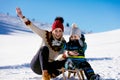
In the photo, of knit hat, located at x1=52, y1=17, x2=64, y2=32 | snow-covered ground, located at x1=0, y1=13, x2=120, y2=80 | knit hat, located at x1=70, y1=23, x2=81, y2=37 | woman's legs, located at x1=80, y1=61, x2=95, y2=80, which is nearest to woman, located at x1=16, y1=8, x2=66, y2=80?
knit hat, located at x1=52, y1=17, x2=64, y2=32

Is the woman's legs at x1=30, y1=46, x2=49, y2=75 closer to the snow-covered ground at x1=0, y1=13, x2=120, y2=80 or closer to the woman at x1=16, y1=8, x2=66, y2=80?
the woman at x1=16, y1=8, x2=66, y2=80

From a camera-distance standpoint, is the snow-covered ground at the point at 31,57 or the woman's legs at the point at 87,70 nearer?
the woman's legs at the point at 87,70

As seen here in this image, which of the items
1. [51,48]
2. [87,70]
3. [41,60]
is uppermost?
[51,48]

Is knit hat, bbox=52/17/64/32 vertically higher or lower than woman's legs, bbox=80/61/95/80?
higher

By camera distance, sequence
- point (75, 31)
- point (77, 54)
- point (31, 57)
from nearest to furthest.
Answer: point (77, 54) → point (75, 31) → point (31, 57)

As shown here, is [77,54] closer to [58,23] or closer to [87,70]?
[87,70]

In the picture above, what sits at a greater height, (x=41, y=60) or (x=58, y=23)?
(x=58, y=23)

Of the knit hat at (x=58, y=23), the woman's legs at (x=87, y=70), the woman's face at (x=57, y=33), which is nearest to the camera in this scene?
the woman's legs at (x=87, y=70)

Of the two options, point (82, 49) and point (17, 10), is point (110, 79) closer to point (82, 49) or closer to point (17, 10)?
point (82, 49)

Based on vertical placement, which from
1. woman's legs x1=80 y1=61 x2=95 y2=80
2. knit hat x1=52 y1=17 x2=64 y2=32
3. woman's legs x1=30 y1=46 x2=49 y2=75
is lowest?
woman's legs x1=80 y1=61 x2=95 y2=80

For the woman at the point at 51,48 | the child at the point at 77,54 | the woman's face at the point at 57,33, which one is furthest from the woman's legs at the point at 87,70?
the woman's face at the point at 57,33

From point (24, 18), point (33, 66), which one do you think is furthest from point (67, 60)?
point (24, 18)

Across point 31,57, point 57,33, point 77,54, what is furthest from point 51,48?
point 31,57

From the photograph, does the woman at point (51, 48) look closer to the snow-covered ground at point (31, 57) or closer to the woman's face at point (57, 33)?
the woman's face at point (57, 33)
